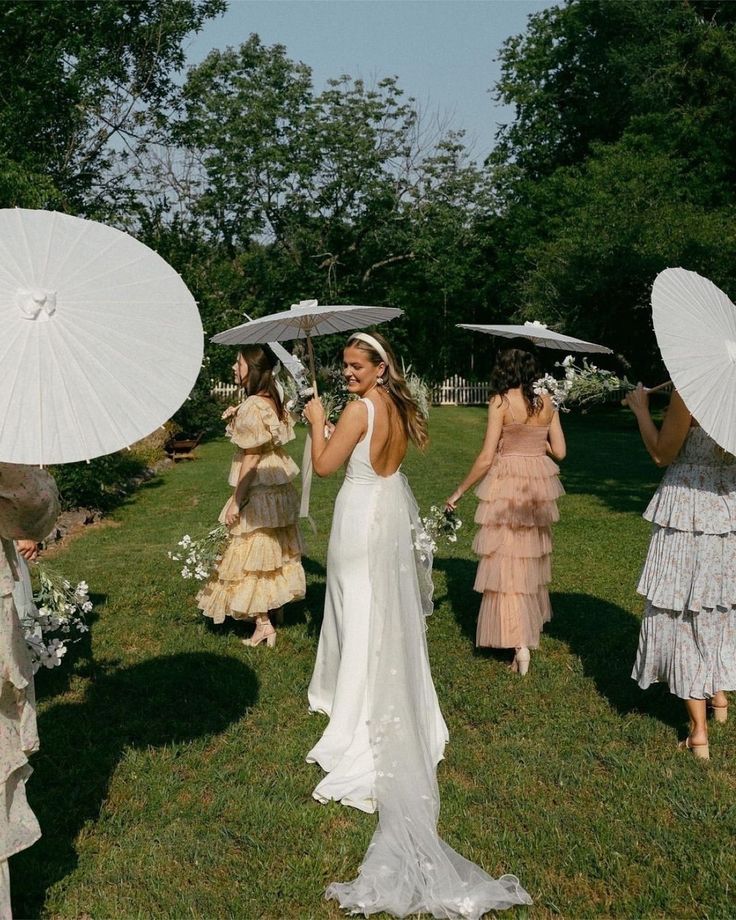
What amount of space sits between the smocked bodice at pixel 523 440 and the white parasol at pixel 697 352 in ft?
6.59

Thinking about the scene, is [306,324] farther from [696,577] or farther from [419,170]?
[419,170]

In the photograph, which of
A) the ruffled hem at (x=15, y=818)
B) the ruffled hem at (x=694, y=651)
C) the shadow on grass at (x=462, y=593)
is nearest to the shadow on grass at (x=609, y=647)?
the ruffled hem at (x=694, y=651)

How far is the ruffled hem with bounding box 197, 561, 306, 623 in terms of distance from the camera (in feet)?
21.8

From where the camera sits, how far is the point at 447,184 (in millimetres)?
34375

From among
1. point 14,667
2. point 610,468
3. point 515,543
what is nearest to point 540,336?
point 515,543

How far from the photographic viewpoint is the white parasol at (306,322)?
5199 millimetres

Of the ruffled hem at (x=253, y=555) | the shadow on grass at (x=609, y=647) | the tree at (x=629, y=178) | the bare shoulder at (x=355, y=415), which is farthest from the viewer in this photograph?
the tree at (x=629, y=178)

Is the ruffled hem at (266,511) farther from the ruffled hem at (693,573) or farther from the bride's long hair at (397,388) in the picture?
the ruffled hem at (693,573)

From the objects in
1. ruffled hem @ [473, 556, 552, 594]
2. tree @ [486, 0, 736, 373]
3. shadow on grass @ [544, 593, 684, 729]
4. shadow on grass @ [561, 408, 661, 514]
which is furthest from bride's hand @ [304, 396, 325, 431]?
tree @ [486, 0, 736, 373]

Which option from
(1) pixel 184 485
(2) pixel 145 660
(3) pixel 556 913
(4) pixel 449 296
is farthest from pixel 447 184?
(3) pixel 556 913

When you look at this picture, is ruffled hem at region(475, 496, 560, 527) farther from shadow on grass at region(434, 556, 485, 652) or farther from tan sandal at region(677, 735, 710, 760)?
tan sandal at region(677, 735, 710, 760)

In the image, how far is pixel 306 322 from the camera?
5.43 meters

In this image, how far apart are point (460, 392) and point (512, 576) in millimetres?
31290

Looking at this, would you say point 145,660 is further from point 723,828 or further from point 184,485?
point 184,485
